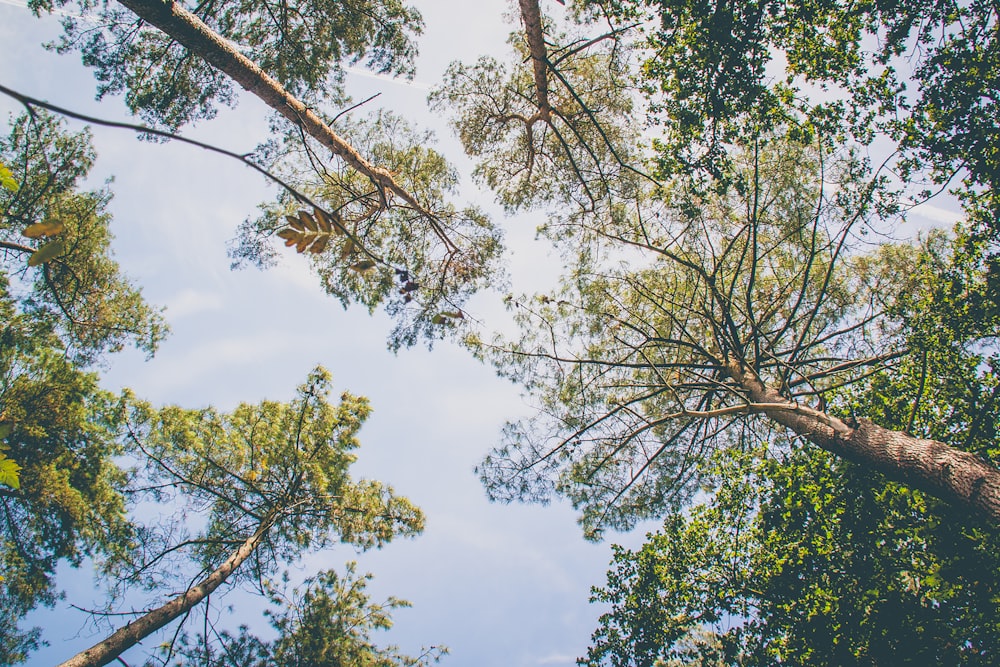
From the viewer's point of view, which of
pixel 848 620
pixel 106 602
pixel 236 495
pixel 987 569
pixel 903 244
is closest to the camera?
pixel 987 569

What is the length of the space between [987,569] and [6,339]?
10.5 metres

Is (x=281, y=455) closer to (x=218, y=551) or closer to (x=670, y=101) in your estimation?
(x=218, y=551)

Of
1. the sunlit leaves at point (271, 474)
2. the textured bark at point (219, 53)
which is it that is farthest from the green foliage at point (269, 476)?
the textured bark at point (219, 53)

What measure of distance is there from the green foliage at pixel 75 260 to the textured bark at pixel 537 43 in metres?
6.15

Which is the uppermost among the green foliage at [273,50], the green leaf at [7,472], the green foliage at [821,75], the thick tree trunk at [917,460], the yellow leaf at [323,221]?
the green foliage at [273,50]

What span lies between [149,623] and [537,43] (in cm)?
701

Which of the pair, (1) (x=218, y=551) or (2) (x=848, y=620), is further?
(1) (x=218, y=551)

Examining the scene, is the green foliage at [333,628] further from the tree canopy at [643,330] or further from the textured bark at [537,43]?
the textured bark at [537,43]

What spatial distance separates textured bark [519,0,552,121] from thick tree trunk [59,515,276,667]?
263 inches

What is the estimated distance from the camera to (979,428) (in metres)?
3.21

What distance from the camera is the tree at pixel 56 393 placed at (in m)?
6.24

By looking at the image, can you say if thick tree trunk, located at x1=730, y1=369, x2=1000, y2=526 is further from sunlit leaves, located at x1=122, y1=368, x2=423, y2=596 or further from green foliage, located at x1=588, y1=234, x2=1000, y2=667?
sunlit leaves, located at x1=122, y1=368, x2=423, y2=596

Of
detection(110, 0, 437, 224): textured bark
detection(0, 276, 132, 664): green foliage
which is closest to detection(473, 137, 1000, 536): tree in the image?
detection(110, 0, 437, 224): textured bark

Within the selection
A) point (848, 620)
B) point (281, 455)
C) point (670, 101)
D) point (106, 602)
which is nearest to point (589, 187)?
point (670, 101)
